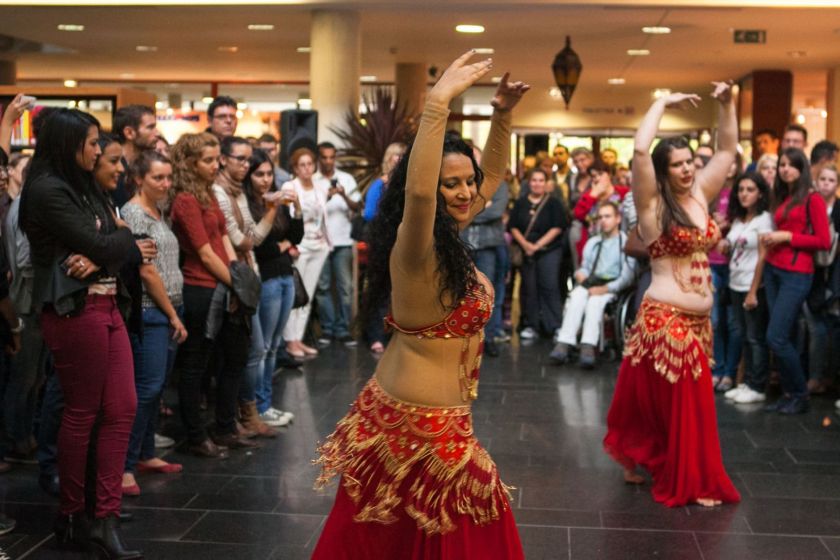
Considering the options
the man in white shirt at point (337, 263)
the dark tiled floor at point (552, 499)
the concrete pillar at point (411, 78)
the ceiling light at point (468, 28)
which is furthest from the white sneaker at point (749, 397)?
the concrete pillar at point (411, 78)

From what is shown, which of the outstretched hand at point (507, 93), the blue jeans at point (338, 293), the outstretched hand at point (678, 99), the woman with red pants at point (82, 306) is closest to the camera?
the outstretched hand at point (507, 93)

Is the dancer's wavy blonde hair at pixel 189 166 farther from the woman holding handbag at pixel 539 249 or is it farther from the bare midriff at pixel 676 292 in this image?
the woman holding handbag at pixel 539 249

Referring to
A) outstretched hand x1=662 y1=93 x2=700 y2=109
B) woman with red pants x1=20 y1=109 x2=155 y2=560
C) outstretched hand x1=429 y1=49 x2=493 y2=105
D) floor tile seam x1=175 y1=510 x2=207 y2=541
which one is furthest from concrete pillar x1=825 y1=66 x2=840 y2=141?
outstretched hand x1=429 y1=49 x2=493 y2=105

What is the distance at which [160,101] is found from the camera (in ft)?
86.7

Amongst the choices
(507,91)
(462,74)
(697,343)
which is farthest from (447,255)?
(697,343)

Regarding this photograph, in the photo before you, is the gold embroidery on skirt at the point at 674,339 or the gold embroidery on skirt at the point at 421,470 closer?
the gold embroidery on skirt at the point at 421,470

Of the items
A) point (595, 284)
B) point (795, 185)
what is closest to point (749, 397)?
point (795, 185)

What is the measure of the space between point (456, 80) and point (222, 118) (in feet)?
14.8

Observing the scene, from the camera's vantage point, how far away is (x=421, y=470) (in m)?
3.23

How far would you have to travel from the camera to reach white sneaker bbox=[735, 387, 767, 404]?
7.85 meters

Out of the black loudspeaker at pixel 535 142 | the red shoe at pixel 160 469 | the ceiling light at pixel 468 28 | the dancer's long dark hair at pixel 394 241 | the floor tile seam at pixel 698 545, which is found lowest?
the floor tile seam at pixel 698 545

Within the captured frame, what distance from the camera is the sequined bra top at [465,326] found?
3.20m

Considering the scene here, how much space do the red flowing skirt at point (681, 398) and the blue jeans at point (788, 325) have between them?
2.12 meters

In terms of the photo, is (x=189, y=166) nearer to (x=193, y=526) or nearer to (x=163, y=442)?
(x=163, y=442)
